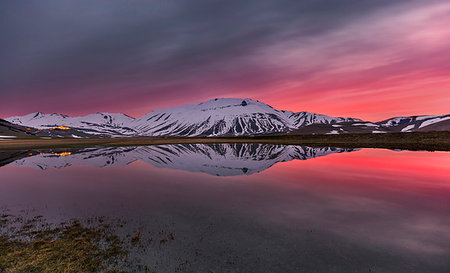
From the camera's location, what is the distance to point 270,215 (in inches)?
717

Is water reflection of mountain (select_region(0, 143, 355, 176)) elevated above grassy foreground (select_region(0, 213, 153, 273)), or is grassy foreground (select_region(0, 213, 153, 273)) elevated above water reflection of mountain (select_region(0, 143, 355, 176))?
water reflection of mountain (select_region(0, 143, 355, 176))

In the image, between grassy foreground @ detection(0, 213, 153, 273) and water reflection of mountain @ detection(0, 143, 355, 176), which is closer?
grassy foreground @ detection(0, 213, 153, 273)

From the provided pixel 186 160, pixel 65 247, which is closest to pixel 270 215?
pixel 65 247

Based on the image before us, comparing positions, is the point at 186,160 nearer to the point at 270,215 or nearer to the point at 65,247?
the point at 270,215

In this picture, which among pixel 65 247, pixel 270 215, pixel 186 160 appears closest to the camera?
pixel 65 247

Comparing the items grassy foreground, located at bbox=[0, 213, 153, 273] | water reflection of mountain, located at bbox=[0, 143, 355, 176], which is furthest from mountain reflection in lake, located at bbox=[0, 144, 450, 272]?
water reflection of mountain, located at bbox=[0, 143, 355, 176]

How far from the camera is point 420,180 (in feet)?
99.5

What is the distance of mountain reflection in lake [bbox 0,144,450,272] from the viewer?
1163cm

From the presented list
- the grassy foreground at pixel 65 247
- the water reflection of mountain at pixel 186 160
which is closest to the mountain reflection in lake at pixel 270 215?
the grassy foreground at pixel 65 247

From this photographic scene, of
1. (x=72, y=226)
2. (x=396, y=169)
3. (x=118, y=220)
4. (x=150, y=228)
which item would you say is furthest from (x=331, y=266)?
(x=396, y=169)

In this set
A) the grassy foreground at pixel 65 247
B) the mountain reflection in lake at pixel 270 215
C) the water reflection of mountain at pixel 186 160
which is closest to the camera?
the grassy foreground at pixel 65 247

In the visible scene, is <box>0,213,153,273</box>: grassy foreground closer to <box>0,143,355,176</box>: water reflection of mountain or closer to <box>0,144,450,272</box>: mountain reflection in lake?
<box>0,144,450,272</box>: mountain reflection in lake

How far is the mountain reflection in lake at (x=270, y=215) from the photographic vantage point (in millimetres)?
11633

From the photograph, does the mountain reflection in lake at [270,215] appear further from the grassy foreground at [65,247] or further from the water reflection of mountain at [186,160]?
the water reflection of mountain at [186,160]
